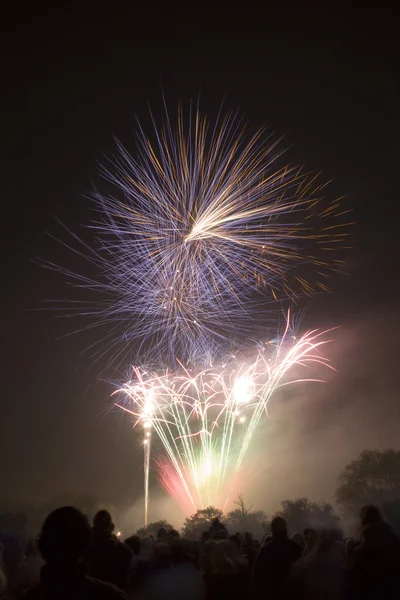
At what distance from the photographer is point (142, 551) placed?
6.21m

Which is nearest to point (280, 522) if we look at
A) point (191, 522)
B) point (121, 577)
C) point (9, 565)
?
point (121, 577)

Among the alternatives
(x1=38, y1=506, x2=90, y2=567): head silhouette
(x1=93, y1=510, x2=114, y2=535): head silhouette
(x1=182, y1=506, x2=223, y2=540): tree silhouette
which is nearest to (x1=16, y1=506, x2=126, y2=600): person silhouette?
(x1=38, y1=506, x2=90, y2=567): head silhouette

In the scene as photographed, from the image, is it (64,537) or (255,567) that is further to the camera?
(255,567)

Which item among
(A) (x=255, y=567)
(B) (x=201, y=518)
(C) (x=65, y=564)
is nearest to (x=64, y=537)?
(C) (x=65, y=564)

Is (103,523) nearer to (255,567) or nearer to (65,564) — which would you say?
(255,567)

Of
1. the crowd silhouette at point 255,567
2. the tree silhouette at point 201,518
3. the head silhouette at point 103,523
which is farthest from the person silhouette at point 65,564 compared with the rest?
the tree silhouette at point 201,518

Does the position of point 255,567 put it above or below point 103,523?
below

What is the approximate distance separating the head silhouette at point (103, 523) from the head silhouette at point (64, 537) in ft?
9.61

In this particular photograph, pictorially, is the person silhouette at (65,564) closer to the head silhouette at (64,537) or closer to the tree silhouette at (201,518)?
the head silhouette at (64,537)

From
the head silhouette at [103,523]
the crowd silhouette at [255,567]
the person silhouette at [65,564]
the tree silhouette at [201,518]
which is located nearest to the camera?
the person silhouette at [65,564]

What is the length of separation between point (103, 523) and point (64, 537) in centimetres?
305

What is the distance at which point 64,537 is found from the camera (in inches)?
98.7

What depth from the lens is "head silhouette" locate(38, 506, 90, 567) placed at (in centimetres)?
248

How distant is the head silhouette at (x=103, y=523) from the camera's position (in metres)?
5.15
